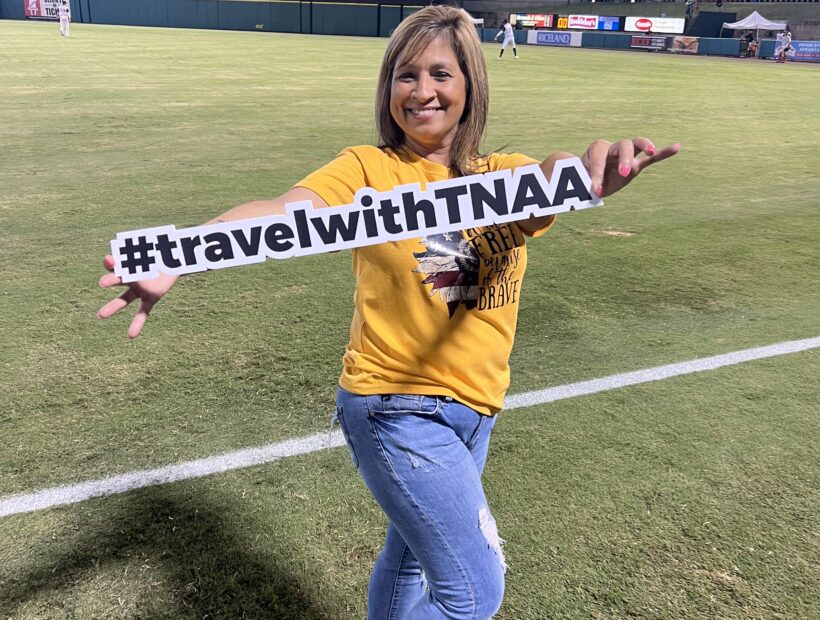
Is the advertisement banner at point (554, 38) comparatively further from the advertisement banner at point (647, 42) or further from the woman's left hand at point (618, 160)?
the woman's left hand at point (618, 160)

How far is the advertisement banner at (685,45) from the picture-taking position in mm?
44844

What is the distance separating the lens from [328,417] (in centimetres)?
355

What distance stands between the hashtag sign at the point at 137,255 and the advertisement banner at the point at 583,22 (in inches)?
2314

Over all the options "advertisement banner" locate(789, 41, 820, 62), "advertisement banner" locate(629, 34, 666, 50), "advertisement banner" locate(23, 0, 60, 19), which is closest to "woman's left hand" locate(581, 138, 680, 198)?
"advertisement banner" locate(789, 41, 820, 62)

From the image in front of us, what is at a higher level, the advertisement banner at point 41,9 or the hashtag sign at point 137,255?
the advertisement banner at point 41,9

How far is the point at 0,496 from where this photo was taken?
2.88m

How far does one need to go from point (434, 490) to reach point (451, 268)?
576mm

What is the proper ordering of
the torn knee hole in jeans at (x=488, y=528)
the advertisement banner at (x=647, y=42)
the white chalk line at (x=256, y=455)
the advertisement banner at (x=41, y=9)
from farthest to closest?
the advertisement banner at (x=41, y=9), the advertisement banner at (x=647, y=42), the white chalk line at (x=256, y=455), the torn knee hole in jeans at (x=488, y=528)


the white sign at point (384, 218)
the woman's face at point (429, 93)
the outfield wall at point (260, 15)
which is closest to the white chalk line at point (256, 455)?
the white sign at point (384, 218)

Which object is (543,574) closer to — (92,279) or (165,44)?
(92,279)

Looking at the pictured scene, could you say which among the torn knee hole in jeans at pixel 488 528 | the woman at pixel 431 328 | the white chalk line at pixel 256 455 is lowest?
the white chalk line at pixel 256 455

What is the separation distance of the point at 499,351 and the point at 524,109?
1436cm

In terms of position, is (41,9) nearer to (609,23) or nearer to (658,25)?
(609,23)

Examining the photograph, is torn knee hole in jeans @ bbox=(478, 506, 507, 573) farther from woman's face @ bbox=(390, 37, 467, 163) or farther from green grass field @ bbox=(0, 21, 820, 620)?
woman's face @ bbox=(390, 37, 467, 163)
